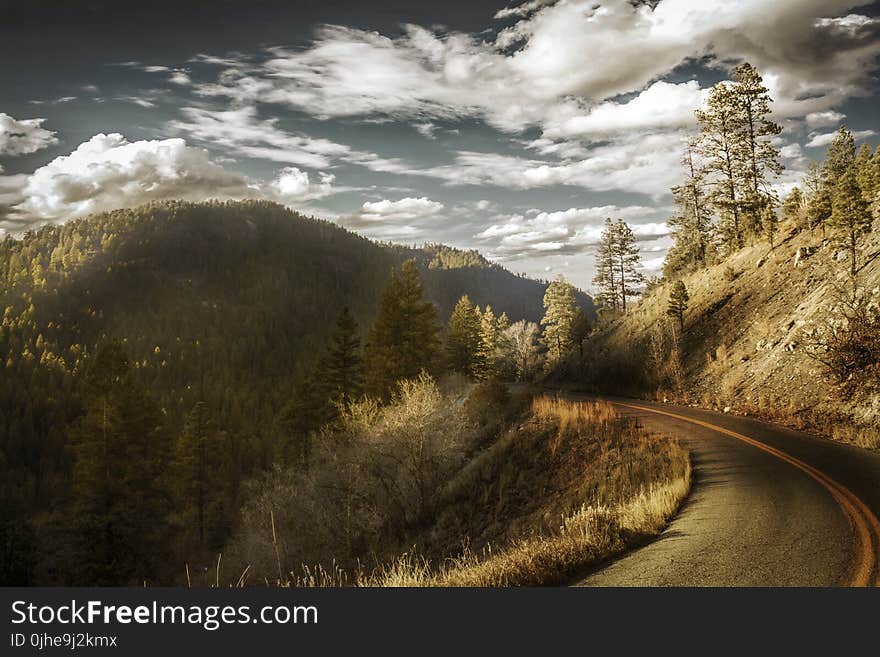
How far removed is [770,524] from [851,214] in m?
18.3

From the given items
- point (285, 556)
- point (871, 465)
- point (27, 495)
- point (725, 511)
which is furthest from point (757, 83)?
point (27, 495)

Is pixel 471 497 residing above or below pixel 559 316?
below

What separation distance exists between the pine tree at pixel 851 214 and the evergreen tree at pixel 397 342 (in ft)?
82.3

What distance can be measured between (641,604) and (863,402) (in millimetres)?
13544

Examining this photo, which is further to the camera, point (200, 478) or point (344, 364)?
point (200, 478)

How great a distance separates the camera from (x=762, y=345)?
21.0 m

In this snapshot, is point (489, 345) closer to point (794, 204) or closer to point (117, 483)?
point (794, 204)

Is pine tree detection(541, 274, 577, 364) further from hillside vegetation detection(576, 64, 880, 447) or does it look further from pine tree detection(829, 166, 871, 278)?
pine tree detection(829, 166, 871, 278)

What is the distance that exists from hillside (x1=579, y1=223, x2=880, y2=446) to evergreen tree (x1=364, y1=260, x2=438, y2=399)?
516 inches

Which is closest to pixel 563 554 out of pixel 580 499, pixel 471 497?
pixel 580 499

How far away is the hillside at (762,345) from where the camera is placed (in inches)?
599

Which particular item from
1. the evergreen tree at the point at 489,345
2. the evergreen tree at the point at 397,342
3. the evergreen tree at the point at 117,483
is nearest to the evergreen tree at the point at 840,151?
the evergreen tree at the point at 489,345

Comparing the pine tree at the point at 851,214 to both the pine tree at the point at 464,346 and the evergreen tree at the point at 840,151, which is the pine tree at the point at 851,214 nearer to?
Answer: the pine tree at the point at 464,346

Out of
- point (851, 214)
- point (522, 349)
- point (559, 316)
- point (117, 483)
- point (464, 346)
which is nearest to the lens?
point (851, 214)
